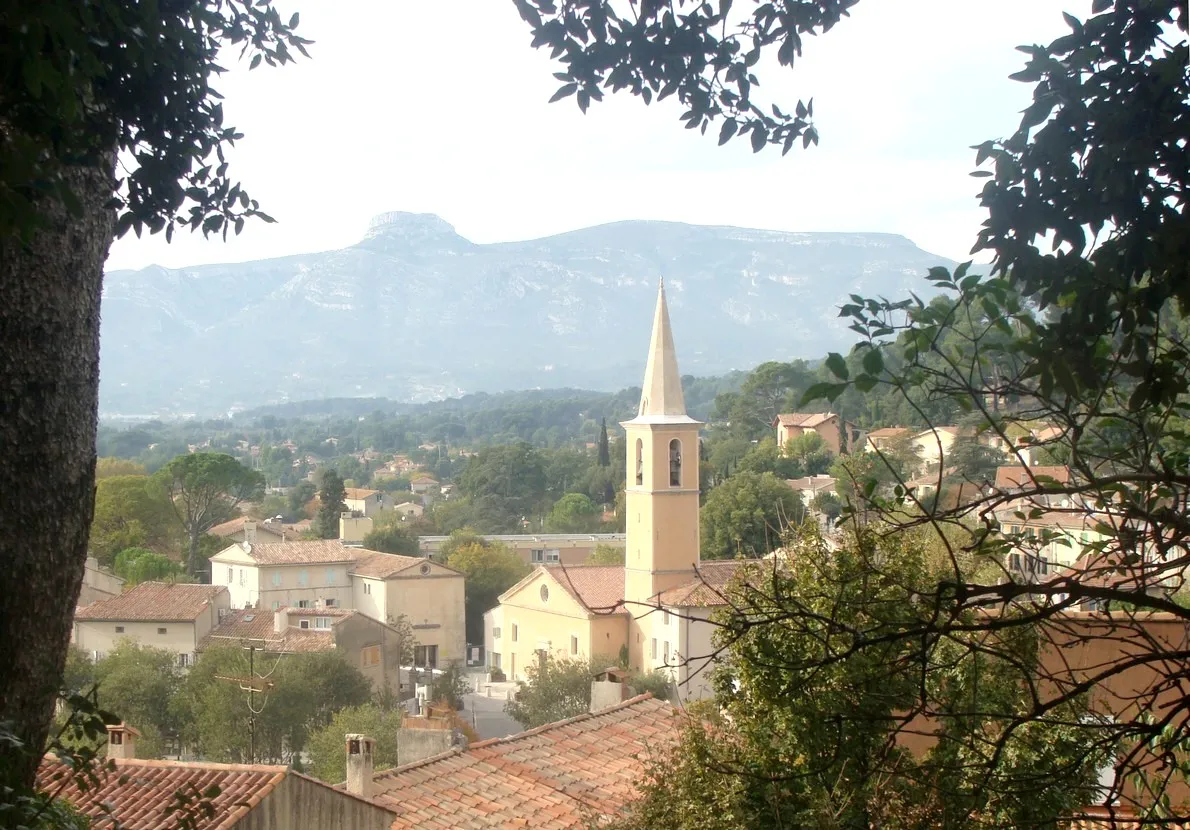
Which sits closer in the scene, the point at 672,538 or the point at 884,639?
the point at 884,639

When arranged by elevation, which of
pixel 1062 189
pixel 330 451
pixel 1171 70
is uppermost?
pixel 1171 70

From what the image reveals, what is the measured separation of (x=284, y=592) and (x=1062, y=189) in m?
46.3

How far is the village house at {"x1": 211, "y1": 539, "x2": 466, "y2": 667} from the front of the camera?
45000 mm

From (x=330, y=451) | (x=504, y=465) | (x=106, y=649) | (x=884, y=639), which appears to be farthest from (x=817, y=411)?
(x=330, y=451)

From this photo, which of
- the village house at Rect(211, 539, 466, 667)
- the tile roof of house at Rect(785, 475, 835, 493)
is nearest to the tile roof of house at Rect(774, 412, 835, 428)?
the tile roof of house at Rect(785, 475, 835, 493)

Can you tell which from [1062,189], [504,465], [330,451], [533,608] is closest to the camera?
[1062,189]

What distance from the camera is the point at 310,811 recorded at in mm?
9633

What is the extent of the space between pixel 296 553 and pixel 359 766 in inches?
1493

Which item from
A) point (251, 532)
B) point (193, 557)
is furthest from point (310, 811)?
point (193, 557)

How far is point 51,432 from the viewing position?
310 centimetres

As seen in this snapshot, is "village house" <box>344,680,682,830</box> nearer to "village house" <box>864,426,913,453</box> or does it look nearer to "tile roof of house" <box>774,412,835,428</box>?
"village house" <box>864,426,913,453</box>

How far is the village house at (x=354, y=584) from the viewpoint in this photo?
45.0 m

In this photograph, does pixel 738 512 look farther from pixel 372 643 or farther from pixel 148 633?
pixel 148 633

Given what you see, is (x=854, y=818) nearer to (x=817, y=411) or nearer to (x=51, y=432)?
(x=51, y=432)
